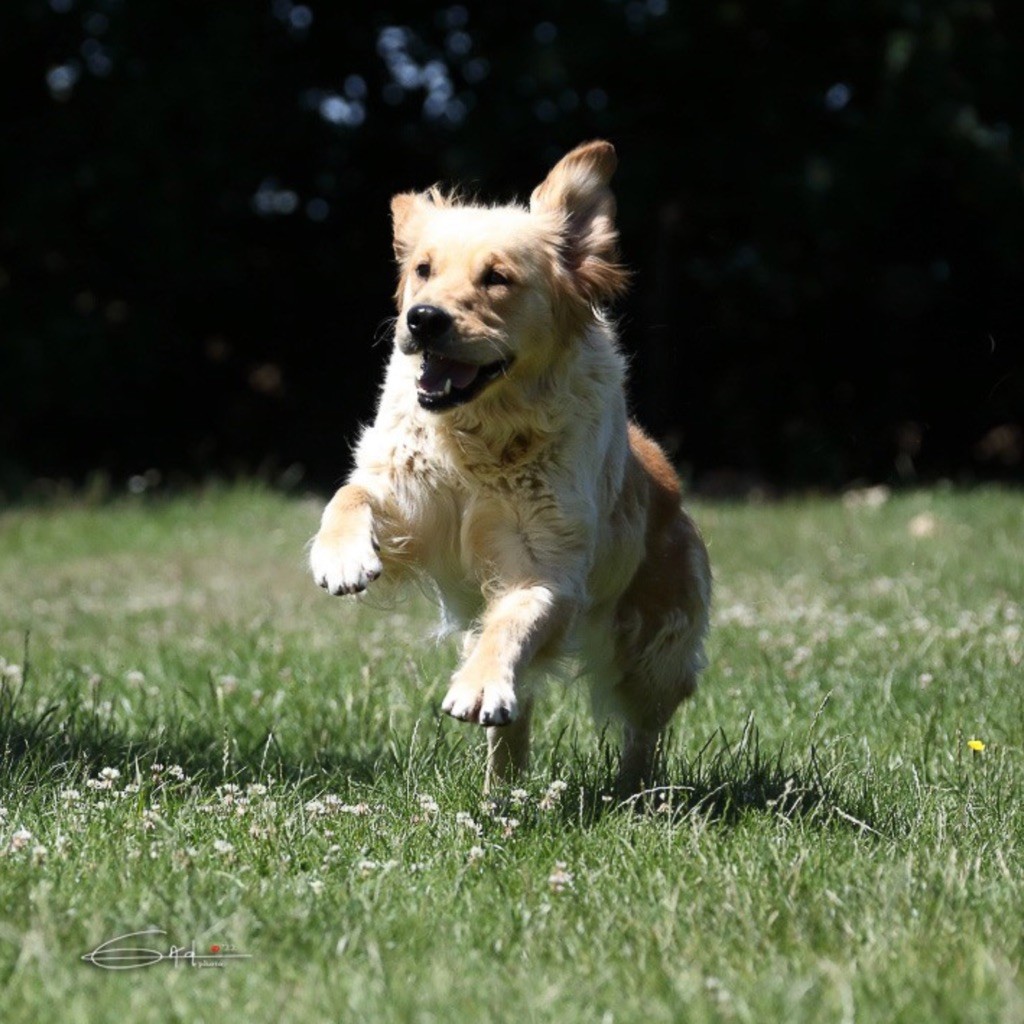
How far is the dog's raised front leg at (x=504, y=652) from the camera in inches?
139

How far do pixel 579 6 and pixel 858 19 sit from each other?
7.88 ft

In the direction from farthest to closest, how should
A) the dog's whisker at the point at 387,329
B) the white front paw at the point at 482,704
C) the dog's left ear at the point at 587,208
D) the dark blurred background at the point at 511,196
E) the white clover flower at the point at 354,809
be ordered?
the dark blurred background at the point at 511,196
the dog's whisker at the point at 387,329
the dog's left ear at the point at 587,208
the white clover flower at the point at 354,809
the white front paw at the point at 482,704

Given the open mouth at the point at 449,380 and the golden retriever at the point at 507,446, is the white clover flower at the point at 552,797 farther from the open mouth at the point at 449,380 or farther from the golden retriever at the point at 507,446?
the open mouth at the point at 449,380

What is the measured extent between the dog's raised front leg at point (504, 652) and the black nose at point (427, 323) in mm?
671

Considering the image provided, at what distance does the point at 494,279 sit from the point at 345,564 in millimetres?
896

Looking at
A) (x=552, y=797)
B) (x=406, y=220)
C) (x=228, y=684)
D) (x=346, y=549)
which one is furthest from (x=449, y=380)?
(x=228, y=684)

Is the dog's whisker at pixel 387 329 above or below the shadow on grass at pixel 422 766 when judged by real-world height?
above

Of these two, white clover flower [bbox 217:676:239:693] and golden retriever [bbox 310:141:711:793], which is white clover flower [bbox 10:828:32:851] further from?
white clover flower [bbox 217:676:239:693]

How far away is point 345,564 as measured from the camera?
377 centimetres

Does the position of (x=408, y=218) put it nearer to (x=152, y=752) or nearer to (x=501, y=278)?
(x=501, y=278)

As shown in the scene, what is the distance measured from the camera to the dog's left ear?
4.43 meters

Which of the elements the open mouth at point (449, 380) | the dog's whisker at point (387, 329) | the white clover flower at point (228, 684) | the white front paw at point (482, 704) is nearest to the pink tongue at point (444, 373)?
the open mouth at point (449, 380)

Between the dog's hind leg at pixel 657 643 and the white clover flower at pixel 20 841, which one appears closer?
the white clover flower at pixel 20 841

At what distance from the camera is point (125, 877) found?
10.3 ft
